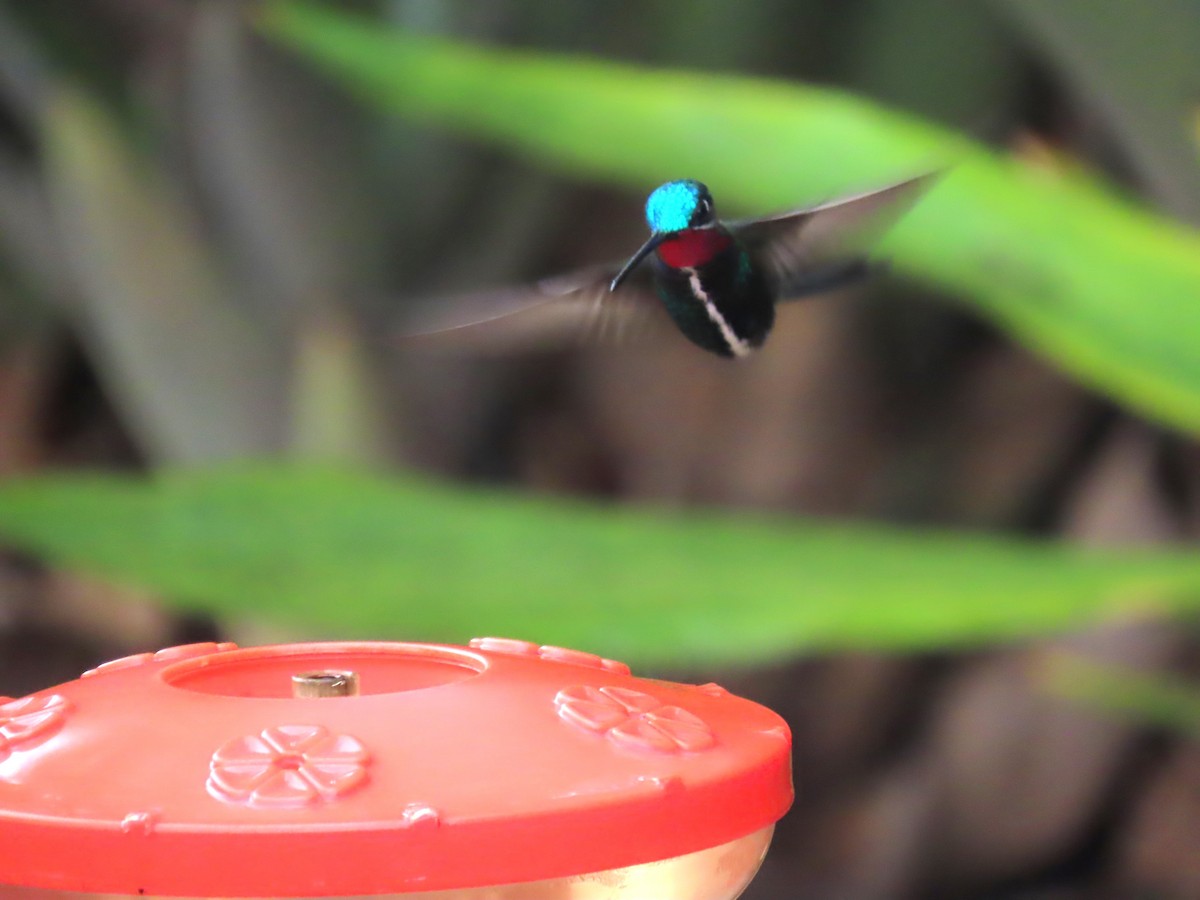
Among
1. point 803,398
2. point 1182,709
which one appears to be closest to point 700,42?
point 803,398

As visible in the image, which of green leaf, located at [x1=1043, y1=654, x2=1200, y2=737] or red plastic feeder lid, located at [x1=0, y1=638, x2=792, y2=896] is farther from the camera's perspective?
green leaf, located at [x1=1043, y1=654, x2=1200, y2=737]

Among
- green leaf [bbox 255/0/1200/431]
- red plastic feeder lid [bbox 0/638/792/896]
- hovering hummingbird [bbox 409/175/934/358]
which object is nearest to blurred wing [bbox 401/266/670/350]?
hovering hummingbird [bbox 409/175/934/358]

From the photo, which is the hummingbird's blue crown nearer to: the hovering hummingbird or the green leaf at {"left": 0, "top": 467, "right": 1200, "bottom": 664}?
the hovering hummingbird

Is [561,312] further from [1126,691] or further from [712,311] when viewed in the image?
[1126,691]

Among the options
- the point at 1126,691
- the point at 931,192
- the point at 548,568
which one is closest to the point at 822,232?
the point at 931,192

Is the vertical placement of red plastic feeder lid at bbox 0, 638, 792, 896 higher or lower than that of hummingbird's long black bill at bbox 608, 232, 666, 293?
lower

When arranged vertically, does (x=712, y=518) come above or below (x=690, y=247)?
below

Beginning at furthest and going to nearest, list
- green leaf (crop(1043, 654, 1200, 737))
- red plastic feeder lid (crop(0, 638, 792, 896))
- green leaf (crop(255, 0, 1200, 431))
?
green leaf (crop(1043, 654, 1200, 737)) → green leaf (crop(255, 0, 1200, 431)) → red plastic feeder lid (crop(0, 638, 792, 896))
